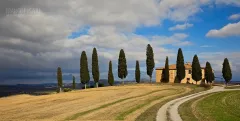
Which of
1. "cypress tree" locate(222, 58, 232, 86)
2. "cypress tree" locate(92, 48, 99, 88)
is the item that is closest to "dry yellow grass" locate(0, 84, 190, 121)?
"cypress tree" locate(92, 48, 99, 88)

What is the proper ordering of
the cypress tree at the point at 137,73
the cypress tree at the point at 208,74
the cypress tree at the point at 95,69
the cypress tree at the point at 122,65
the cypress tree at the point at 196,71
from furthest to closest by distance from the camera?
the cypress tree at the point at 208,74 < the cypress tree at the point at 137,73 < the cypress tree at the point at 196,71 < the cypress tree at the point at 122,65 < the cypress tree at the point at 95,69

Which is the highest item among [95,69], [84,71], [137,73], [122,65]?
[122,65]

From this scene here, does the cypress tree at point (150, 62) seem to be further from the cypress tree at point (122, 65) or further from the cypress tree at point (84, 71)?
the cypress tree at point (84, 71)

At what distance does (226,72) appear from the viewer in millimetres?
98750

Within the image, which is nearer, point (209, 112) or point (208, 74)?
point (209, 112)

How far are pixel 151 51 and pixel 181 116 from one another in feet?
218

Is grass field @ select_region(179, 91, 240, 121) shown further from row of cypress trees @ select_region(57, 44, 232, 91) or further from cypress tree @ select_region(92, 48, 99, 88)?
row of cypress trees @ select_region(57, 44, 232, 91)

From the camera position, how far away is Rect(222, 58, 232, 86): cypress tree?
3868 inches

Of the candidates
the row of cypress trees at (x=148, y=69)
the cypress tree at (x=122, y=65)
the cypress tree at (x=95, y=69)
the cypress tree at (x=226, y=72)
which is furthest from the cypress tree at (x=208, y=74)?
the cypress tree at (x=95, y=69)

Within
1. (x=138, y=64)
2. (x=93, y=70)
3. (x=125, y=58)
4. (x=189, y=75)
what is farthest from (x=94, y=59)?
(x=189, y=75)

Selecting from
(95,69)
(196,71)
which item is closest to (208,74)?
(196,71)

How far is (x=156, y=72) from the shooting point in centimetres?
11525

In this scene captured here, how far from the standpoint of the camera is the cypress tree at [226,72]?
9825 cm

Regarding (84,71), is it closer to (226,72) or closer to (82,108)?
(226,72)
